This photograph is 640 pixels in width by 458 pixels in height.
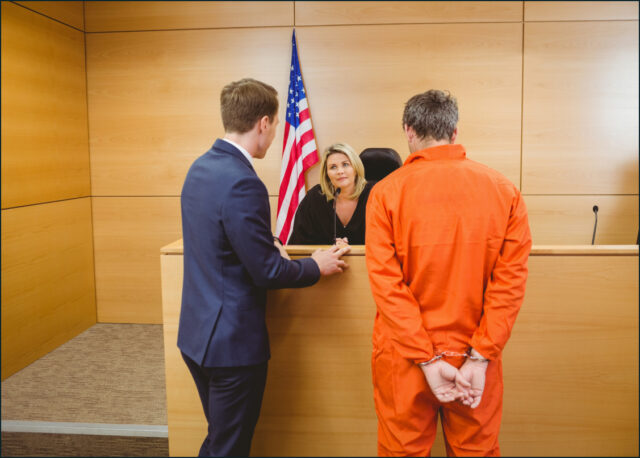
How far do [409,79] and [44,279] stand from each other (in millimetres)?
2853

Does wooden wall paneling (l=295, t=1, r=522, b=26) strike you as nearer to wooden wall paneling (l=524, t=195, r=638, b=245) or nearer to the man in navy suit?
wooden wall paneling (l=524, t=195, r=638, b=245)

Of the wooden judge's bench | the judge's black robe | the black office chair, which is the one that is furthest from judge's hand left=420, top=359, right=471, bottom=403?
the black office chair

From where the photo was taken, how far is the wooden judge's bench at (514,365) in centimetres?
162

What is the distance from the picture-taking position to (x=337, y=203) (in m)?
2.55

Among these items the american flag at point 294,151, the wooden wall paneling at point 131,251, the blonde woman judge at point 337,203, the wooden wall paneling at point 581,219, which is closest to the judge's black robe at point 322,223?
the blonde woman judge at point 337,203

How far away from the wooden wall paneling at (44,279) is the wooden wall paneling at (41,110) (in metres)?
0.12

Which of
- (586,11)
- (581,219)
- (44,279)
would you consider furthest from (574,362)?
(44,279)

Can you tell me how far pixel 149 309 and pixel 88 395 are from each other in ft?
4.10

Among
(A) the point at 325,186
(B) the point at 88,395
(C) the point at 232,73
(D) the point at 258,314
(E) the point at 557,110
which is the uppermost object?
(C) the point at 232,73

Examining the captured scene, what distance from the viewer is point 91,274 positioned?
3.56m

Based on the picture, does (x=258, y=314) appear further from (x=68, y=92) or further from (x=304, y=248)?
(x=68, y=92)

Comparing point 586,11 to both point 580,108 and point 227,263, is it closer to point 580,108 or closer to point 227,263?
point 580,108

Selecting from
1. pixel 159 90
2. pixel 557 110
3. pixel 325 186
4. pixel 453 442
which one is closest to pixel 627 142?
pixel 557 110

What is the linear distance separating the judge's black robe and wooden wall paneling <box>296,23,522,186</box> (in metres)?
0.98
